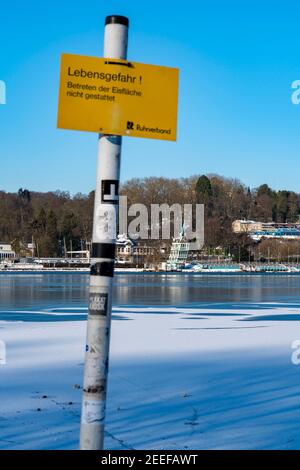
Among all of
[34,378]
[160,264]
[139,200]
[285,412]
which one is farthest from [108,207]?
[139,200]

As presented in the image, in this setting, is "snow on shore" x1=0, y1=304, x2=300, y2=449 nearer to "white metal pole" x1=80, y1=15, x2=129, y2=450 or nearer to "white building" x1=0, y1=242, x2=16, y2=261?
"white metal pole" x1=80, y1=15, x2=129, y2=450

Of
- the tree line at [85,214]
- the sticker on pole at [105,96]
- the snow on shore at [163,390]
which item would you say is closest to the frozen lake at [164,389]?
the snow on shore at [163,390]

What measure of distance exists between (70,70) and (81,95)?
0.18 metres

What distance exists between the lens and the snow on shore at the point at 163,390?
24.3 ft

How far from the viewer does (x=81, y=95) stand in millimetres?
4566

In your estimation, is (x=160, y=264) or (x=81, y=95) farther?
(x=160, y=264)

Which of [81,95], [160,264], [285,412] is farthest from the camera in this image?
[160,264]

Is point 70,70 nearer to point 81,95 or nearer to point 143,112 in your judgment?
point 81,95

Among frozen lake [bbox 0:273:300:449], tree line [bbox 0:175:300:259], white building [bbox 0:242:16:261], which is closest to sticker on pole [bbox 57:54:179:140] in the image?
frozen lake [bbox 0:273:300:449]

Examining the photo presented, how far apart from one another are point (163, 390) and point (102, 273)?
569cm

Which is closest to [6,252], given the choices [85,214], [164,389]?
[85,214]

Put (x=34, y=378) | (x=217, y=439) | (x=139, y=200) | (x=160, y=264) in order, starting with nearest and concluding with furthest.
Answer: (x=217, y=439)
(x=34, y=378)
(x=160, y=264)
(x=139, y=200)

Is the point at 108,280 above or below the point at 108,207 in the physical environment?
below

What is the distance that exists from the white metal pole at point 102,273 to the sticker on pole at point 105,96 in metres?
0.10
